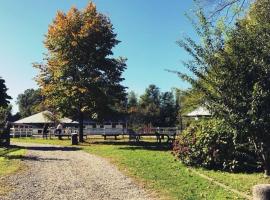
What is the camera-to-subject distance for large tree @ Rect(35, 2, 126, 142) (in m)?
40.9

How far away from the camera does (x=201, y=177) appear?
1591 centimetres

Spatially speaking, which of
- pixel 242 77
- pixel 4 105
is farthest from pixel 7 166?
pixel 4 105

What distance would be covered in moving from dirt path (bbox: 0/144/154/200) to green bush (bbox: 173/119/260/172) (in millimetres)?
3282

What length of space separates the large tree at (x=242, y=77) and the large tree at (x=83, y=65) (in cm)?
2536

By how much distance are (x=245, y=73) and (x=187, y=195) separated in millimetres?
4598

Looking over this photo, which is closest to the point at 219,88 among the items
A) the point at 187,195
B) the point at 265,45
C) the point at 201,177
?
the point at 265,45

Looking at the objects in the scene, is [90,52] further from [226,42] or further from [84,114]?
[226,42]

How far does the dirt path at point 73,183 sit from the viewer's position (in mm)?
12453

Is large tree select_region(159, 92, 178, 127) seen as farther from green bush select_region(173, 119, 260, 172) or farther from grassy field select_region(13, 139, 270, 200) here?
grassy field select_region(13, 139, 270, 200)

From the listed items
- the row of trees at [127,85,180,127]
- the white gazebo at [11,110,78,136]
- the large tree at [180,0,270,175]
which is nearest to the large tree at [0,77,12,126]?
the white gazebo at [11,110,78,136]

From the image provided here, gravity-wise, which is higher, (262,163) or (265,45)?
(265,45)

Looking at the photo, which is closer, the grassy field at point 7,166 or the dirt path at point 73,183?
the dirt path at point 73,183

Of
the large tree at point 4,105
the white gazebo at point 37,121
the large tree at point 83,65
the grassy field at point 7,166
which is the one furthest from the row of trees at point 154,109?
the grassy field at point 7,166

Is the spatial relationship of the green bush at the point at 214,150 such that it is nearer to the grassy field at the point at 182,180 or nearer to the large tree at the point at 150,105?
the grassy field at the point at 182,180
